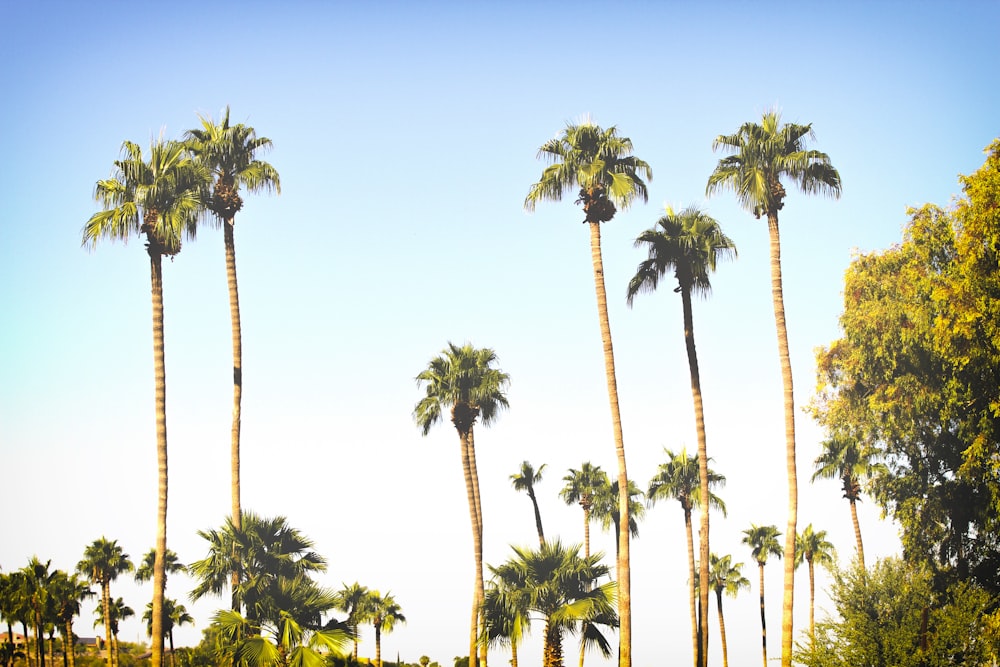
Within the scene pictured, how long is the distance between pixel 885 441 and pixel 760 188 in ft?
61.2

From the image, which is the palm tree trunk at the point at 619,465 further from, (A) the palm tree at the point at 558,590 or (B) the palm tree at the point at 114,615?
(B) the palm tree at the point at 114,615

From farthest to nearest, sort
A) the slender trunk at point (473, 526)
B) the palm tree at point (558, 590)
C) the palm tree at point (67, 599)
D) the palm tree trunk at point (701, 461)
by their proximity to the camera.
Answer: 1. the palm tree at point (67, 599)
2. the slender trunk at point (473, 526)
3. the palm tree trunk at point (701, 461)
4. the palm tree at point (558, 590)

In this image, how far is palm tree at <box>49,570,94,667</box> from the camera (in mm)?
59622

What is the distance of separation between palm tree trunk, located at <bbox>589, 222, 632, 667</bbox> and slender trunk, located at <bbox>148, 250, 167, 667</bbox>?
17.2 metres

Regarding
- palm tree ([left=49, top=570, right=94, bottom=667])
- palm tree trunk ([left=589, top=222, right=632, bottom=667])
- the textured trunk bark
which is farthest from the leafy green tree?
palm tree ([left=49, top=570, right=94, bottom=667])

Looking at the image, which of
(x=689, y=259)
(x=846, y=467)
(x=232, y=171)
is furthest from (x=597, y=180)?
(x=846, y=467)

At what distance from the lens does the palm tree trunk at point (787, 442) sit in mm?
33438

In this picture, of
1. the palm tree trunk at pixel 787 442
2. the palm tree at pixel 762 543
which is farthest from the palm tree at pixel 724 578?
the palm tree trunk at pixel 787 442

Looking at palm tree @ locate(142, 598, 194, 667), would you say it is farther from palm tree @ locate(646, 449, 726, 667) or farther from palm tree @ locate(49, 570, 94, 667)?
palm tree @ locate(646, 449, 726, 667)

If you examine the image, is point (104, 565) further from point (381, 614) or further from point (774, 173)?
point (774, 173)

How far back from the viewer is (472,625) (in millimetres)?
46594

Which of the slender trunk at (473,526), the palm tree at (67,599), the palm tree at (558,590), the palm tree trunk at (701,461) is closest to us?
the palm tree at (558,590)

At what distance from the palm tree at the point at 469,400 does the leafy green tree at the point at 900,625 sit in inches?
702

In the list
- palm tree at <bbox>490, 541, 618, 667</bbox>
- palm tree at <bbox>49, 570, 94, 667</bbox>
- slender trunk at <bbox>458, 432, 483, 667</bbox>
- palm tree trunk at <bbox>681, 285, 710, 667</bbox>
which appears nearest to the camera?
palm tree at <bbox>490, 541, 618, 667</bbox>
